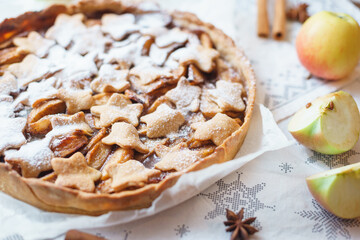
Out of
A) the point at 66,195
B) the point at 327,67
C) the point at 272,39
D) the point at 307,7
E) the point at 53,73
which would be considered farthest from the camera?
the point at 307,7

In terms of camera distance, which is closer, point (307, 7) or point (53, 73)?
point (53, 73)

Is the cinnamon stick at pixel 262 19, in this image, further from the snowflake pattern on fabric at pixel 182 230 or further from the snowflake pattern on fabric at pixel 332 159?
the snowflake pattern on fabric at pixel 182 230

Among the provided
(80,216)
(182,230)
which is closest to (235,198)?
(182,230)

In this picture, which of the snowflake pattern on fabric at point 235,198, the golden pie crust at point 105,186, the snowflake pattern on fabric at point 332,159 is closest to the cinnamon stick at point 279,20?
the golden pie crust at point 105,186

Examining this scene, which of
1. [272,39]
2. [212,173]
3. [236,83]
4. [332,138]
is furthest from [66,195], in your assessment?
[272,39]

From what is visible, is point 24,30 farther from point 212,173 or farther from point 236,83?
point 212,173

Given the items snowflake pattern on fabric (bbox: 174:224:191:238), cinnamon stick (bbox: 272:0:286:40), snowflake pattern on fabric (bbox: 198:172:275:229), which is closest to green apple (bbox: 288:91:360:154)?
snowflake pattern on fabric (bbox: 198:172:275:229)
